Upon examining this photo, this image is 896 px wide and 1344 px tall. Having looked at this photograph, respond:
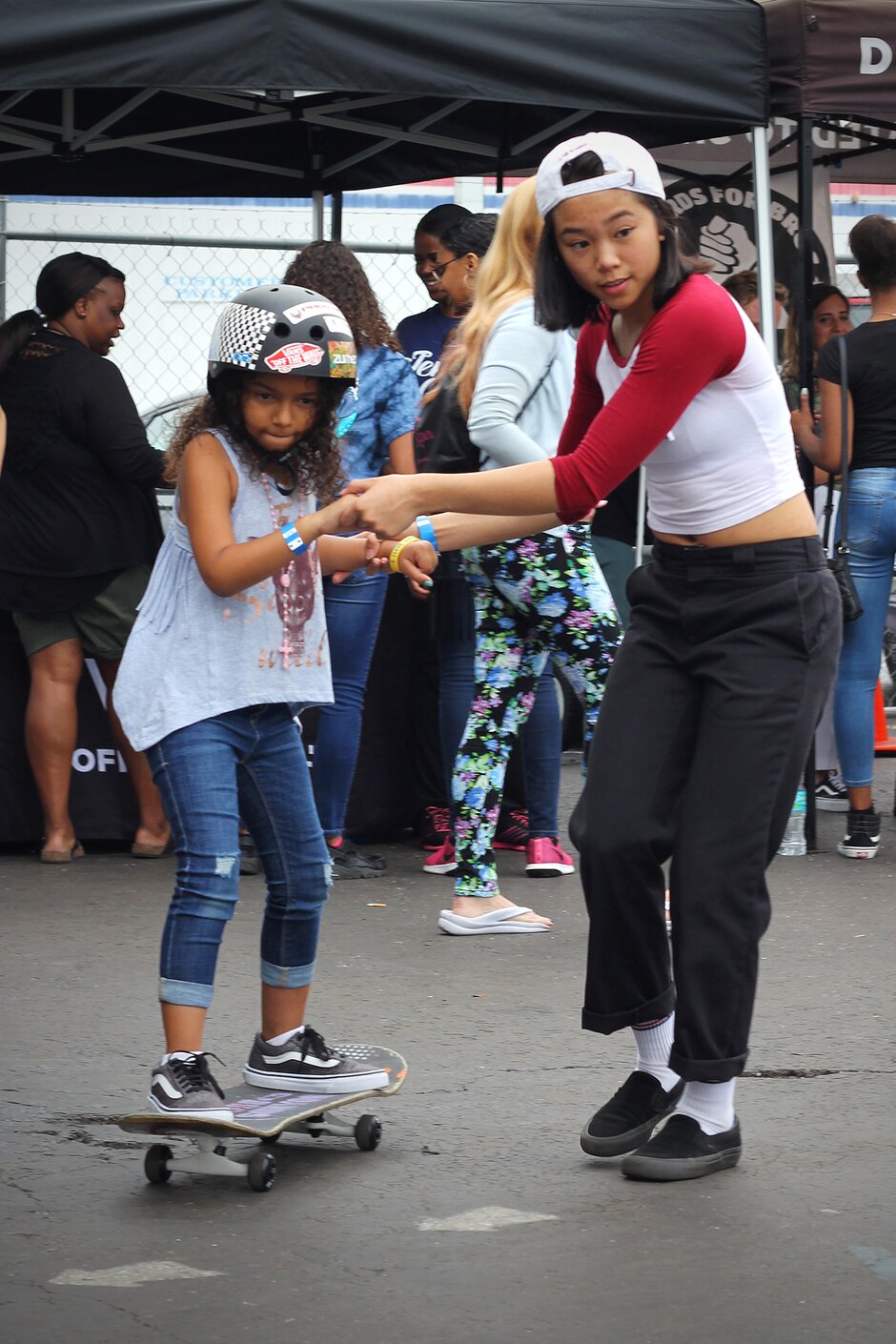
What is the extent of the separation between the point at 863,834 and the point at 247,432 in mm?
3843

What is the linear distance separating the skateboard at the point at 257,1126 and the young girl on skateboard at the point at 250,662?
36 mm

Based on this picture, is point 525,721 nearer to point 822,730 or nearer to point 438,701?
point 438,701

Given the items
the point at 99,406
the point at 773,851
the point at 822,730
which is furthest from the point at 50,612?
the point at 773,851

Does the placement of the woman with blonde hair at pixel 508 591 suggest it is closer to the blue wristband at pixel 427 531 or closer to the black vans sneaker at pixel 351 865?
the black vans sneaker at pixel 351 865

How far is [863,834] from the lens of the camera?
6.97 meters

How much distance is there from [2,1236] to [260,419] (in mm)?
1547

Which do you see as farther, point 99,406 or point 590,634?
point 99,406

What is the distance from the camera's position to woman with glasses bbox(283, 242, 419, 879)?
20.5ft

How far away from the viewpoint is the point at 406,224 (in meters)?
12.7

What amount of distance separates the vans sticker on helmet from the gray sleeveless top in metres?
0.23

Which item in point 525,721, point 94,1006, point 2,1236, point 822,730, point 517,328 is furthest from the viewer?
point 822,730

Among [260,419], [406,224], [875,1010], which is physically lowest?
[875,1010]

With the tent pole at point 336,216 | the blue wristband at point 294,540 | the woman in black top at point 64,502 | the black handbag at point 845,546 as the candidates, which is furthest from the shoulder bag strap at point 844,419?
the blue wristband at point 294,540

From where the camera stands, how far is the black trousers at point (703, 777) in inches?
141
